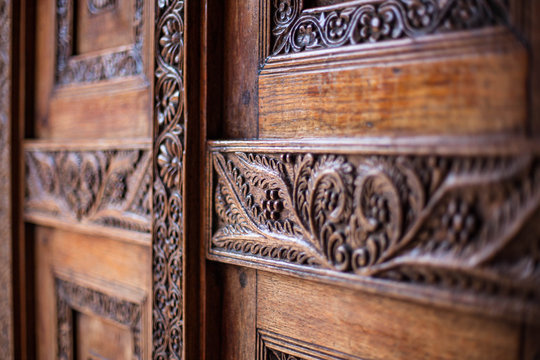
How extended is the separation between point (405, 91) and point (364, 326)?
1.00ft

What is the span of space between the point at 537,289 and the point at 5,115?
1.20 m

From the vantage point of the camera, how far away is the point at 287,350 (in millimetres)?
611

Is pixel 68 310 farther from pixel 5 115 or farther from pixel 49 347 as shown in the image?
pixel 5 115

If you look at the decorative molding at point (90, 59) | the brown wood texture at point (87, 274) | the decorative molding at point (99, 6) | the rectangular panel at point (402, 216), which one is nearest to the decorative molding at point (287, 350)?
the rectangular panel at point (402, 216)

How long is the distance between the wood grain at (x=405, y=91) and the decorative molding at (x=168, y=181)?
165 millimetres

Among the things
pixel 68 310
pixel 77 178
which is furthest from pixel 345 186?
pixel 68 310

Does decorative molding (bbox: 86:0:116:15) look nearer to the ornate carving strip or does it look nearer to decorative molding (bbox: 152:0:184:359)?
decorative molding (bbox: 152:0:184:359)

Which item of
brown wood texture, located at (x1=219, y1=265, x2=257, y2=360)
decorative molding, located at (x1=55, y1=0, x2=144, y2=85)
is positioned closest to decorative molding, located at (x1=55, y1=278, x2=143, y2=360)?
brown wood texture, located at (x1=219, y1=265, x2=257, y2=360)

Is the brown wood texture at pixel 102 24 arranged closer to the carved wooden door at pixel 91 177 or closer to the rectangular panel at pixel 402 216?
the carved wooden door at pixel 91 177

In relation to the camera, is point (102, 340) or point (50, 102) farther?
point (50, 102)

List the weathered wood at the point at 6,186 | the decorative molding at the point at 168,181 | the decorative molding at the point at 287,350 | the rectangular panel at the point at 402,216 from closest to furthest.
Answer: the rectangular panel at the point at 402,216
the decorative molding at the point at 287,350
the decorative molding at the point at 168,181
the weathered wood at the point at 6,186

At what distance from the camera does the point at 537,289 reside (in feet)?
1.23

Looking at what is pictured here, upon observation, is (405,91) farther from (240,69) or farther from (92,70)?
(92,70)

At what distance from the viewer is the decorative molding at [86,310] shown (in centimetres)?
83
